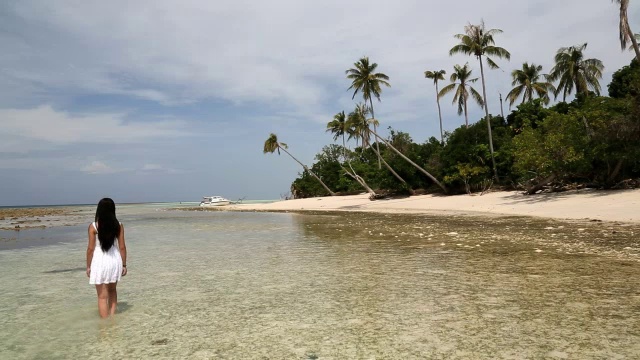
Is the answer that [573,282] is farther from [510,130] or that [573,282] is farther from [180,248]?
[510,130]

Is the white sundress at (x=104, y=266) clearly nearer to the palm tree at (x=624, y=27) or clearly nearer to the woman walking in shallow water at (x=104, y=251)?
the woman walking in shallow water at (x=104, y=251)

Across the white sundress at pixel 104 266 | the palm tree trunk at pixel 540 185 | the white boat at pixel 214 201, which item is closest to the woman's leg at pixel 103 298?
the white sundress at pixel 104 266

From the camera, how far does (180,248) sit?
15211 mm

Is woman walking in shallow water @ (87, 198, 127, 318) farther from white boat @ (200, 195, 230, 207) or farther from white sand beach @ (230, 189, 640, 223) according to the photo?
white boat @ (200, 195, 230, 207)

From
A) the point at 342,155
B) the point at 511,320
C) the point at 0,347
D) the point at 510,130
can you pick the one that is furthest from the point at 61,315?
the point at 342,155

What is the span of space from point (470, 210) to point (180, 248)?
20.1 metres

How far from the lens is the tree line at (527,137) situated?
1011 inches

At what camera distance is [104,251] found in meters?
6.08

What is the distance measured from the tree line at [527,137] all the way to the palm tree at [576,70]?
4.4 inches

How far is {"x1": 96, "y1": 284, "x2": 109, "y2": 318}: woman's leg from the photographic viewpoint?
6.16 metres

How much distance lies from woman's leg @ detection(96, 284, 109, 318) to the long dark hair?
592 millimetres

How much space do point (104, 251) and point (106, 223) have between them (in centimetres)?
44

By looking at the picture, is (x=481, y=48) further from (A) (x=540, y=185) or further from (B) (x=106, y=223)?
(B) (x=106, y=223)

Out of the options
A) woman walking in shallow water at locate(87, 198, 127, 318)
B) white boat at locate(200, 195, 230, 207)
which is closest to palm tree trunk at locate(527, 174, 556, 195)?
woman walking in shallow water at locate(87, 198, 127, 318)
